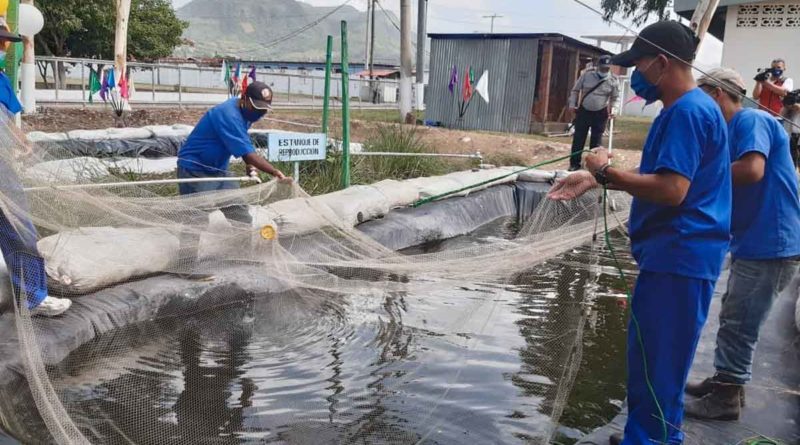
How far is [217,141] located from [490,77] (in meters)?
12.7

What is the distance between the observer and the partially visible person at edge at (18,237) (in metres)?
3.09

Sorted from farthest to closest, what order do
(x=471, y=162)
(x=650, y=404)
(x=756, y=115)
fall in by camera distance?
(x=471, y=162) → (x=756, y=115) → (x=650, y=404)

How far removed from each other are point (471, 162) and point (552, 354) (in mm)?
6570

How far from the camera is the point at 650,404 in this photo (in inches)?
92.4

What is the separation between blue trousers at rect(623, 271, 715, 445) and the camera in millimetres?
2203

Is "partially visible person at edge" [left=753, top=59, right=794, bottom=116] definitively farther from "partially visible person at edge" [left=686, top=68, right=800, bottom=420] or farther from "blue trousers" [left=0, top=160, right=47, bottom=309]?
"blue trousers" [left=0, top=160, right=47, bottom=309]

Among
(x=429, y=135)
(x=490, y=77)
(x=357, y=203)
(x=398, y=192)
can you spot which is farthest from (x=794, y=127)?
(x=490, y=77)

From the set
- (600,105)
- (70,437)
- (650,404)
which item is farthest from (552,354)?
(600,105)

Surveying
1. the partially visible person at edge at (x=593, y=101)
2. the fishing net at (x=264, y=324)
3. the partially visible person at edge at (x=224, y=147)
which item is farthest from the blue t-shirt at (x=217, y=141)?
the partially visible person at edge at (x=593, y=101)

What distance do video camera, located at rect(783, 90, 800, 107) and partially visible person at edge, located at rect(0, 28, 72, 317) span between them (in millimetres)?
7957

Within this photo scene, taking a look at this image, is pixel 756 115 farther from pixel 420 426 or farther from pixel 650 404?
pixel 420 426

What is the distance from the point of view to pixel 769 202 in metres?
2.73

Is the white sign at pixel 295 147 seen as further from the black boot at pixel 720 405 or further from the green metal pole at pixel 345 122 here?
the black boot at pixel 720 405

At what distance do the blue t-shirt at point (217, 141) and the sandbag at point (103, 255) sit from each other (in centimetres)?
79
